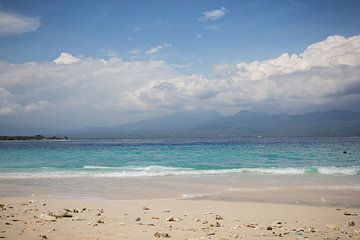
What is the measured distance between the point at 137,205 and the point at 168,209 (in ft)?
4.68

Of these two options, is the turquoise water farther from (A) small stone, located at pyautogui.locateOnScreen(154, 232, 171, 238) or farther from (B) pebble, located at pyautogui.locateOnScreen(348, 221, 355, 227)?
(A) small stone, located at pyautogui.locateOnScreen(154, 232, 171, 238)

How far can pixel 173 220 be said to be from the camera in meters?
9.84

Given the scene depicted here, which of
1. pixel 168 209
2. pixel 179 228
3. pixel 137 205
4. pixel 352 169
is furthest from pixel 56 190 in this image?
pixel 352 169

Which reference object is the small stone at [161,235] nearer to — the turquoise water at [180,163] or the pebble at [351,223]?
the pebble at [351,223]

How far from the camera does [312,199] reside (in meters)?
13.9

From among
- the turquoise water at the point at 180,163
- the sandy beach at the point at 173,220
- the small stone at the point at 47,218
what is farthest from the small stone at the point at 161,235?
the turquoise water at the point at 180,163

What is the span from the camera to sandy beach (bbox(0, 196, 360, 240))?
8180mm

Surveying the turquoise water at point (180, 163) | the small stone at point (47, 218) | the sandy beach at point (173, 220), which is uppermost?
the small stone at point (47, 218)

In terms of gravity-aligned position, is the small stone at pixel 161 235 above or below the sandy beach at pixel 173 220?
above

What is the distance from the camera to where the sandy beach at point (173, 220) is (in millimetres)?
8180

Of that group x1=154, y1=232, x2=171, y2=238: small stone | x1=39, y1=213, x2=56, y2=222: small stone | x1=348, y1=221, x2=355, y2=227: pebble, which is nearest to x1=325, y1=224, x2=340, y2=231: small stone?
x1=348, y1=221, x2=355, y2=227: pebble

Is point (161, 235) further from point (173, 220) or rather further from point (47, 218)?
point (47, 218)

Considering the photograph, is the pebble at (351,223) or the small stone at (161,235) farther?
the pebble at (351,223)

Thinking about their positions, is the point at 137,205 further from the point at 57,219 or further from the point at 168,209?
the point at 57,219
